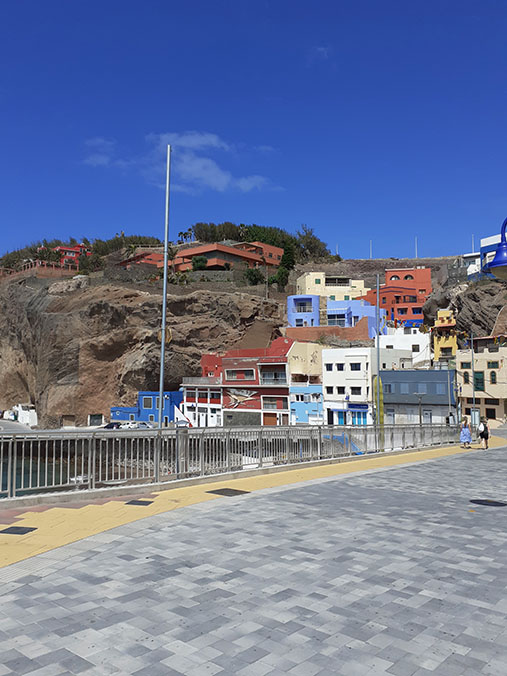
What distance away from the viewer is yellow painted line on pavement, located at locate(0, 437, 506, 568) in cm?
648

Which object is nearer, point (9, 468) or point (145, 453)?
point (9, 468)

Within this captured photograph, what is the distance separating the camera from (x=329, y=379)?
5309cm

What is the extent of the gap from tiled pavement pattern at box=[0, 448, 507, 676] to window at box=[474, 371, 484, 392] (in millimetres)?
47547

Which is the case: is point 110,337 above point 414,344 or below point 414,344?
above

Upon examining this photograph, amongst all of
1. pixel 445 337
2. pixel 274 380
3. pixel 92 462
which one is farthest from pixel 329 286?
pixel 92 462

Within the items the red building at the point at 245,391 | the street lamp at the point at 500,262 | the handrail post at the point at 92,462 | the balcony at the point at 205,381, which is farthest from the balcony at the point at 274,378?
the street lamp at the point at 500,262

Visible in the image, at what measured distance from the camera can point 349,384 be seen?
51375mm

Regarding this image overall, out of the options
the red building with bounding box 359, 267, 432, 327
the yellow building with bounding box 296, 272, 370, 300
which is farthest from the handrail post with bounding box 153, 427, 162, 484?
the yellow building with bounding box 296, 272, 370, 300

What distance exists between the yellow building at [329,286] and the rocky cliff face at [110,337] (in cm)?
1019

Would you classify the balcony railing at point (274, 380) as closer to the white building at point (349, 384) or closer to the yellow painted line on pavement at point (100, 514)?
the white building at point (349, 384)

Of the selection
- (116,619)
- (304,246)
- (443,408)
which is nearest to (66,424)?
(443,408)

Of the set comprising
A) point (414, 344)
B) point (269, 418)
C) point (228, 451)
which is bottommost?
point (269, 418)

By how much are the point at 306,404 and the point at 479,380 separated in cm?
1795

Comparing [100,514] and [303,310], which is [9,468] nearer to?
[100,514]
